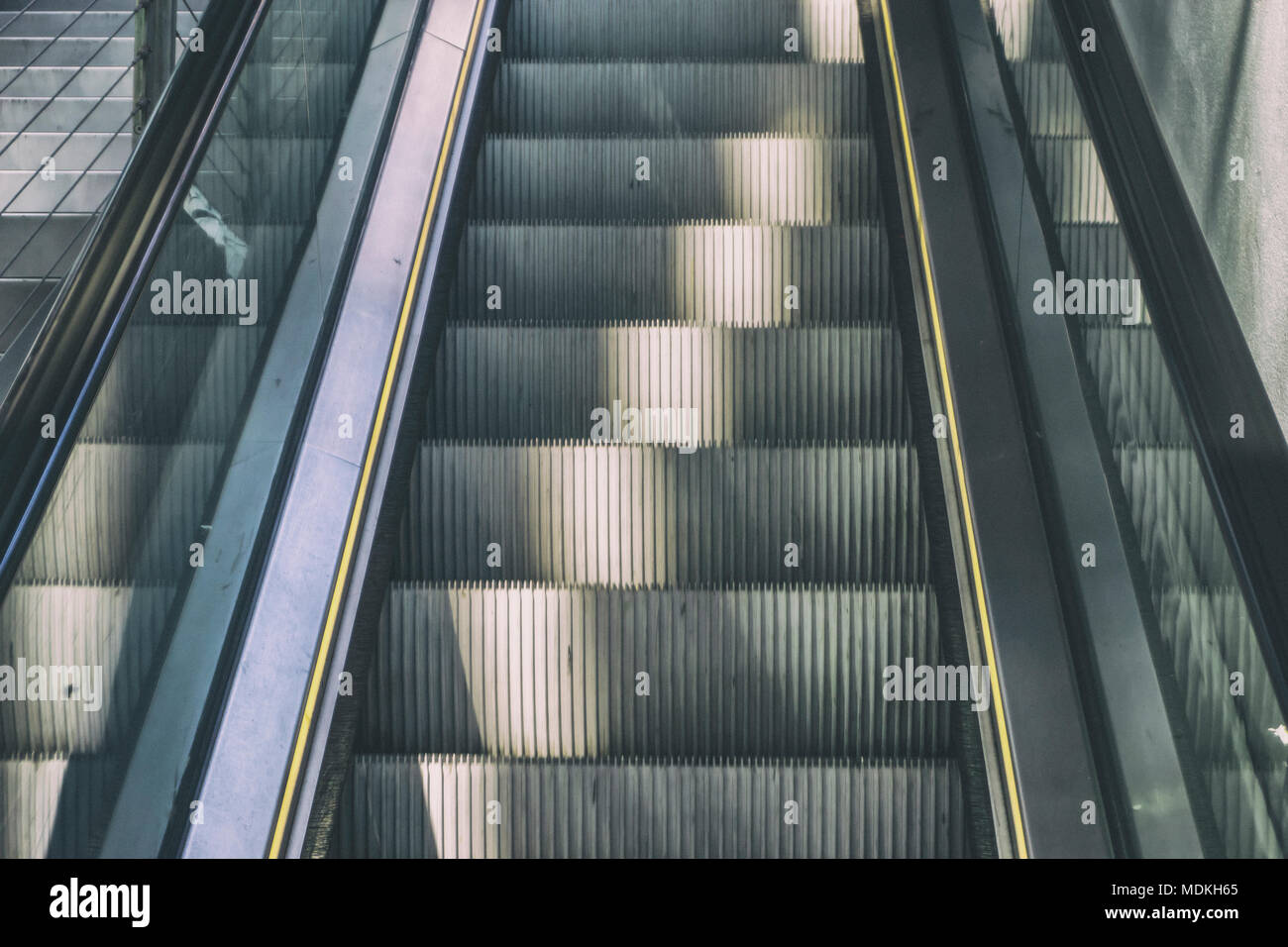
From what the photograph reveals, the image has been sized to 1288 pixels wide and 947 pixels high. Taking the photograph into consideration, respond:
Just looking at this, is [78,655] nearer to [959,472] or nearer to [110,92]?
[959,472]

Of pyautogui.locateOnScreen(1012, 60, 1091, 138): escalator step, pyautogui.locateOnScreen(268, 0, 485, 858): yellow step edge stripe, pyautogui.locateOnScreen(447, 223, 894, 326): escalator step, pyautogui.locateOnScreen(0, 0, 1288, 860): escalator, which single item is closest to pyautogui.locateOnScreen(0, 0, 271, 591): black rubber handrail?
pyautogui.locateOnScreen(0, 0, 1288, 860): escalator

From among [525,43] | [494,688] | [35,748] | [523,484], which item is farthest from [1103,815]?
[525,43]

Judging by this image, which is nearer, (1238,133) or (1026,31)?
(1238,133)

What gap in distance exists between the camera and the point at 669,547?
3.42 metres

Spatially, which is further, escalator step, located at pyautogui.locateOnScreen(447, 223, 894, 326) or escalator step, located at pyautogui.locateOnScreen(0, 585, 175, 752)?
escalator step, located at pyautogui.locateOnScreen(447, 223, 894, 326)

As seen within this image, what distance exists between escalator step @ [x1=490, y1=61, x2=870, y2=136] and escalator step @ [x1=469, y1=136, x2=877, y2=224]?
0.68ft

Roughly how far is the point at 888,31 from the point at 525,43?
1.73 meters

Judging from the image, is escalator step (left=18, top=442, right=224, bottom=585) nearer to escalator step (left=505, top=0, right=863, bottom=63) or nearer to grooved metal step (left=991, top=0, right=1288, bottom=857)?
grooved metal step (left=991, top=0, right=1288, bottom=857)

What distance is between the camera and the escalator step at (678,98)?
467cm

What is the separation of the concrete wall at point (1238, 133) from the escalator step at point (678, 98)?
1.71 meters

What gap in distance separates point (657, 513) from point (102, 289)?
171 centimetres

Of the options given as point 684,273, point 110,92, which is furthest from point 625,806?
point 110,92

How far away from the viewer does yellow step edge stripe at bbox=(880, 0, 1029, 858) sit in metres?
2.49

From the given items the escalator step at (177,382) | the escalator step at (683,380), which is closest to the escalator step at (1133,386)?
the escalator step at (683,380)
